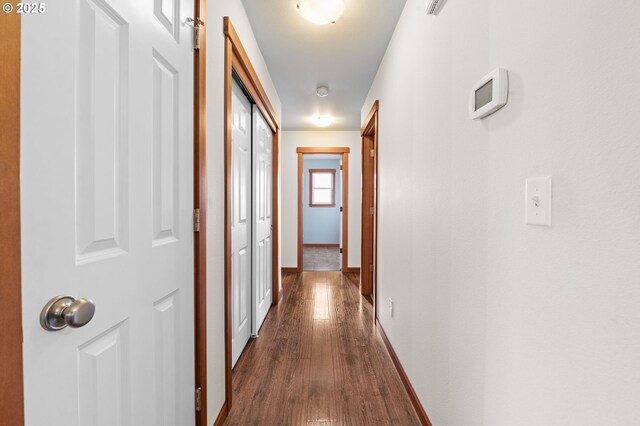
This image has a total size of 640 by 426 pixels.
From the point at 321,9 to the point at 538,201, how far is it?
1.69 m

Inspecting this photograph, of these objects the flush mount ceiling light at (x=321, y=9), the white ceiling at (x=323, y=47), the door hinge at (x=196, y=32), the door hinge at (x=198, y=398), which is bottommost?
the door hinge at (x=198, y=398)

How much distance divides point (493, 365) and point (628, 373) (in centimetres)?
44

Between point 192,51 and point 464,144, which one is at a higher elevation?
point 192,51

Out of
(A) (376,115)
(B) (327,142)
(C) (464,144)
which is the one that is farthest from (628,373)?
(B) (327,142)

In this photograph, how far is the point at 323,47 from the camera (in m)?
2.42

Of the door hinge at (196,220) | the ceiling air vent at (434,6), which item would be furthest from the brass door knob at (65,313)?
the ceiling air vent at (434,6)

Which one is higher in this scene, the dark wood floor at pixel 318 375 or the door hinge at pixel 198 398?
the door hinge at pixel 198 398

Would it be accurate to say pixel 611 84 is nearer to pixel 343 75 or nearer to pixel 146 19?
pixel 146 19

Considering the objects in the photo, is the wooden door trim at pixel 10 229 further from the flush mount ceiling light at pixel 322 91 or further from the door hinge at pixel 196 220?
the flush mount ceiling light at pixel 322 91

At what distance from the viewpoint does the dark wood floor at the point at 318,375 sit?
159cm

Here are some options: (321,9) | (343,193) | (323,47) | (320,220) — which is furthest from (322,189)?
(321,9)

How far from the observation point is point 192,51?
119cm

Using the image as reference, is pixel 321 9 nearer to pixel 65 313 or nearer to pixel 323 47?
pixel 323 47

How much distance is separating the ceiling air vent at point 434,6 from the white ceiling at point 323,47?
625 millimetres
